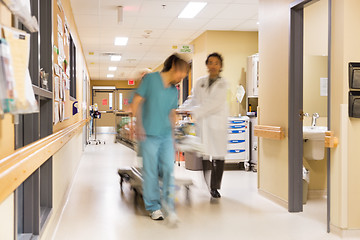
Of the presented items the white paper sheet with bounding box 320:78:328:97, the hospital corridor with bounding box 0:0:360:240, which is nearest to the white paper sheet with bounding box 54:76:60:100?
the hospital corridor with bounding box 0:0:360:240

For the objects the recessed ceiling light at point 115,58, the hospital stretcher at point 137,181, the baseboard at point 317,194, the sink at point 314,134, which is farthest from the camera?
the recessed ceiling light at point 115,58

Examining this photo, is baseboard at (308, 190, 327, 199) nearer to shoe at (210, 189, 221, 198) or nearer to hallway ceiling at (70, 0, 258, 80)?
shoe at (210, 189, 221, 198)

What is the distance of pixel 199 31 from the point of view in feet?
29.4

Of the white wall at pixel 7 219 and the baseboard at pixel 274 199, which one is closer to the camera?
the white wall at pixel 7 219

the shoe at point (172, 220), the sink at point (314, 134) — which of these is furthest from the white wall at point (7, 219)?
the sink at point (314, 134)

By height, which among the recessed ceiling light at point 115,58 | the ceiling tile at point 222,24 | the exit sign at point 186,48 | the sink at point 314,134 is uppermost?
the recessed ceiling light at point 115,58

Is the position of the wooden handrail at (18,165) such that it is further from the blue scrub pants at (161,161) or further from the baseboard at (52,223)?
the blue scrub pants at (161,161)

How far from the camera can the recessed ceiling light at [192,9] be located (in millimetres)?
6746

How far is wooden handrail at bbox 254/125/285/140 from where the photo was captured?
183 inches

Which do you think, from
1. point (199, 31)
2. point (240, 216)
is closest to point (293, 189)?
point (240, 216)

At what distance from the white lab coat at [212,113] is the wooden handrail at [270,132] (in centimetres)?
70

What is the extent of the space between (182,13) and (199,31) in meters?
1.67

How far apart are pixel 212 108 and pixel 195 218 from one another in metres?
1.19

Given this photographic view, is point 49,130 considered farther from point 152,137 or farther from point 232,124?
point 232,124
